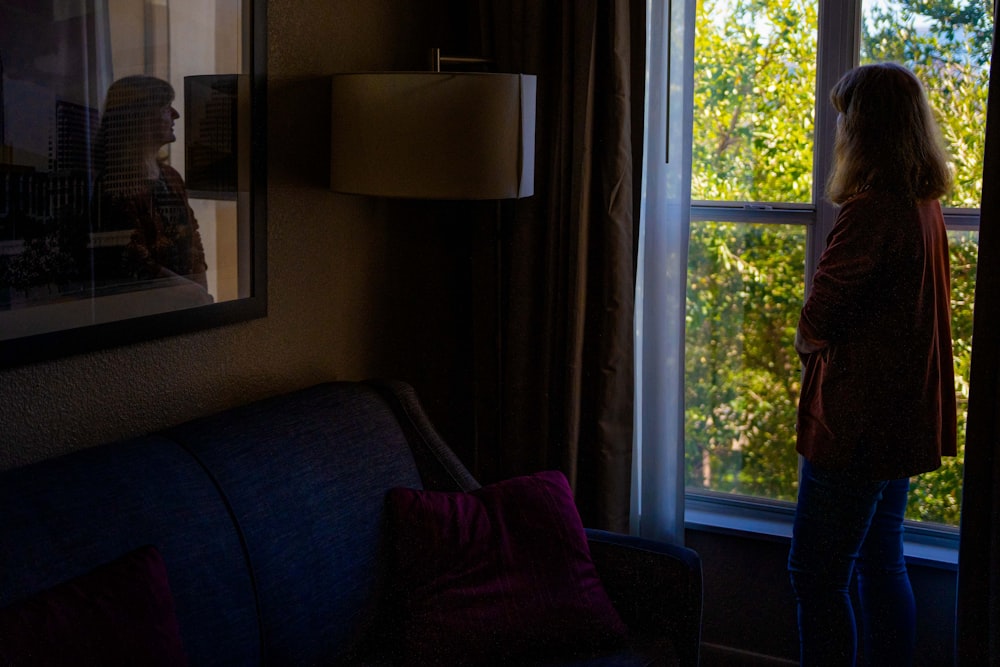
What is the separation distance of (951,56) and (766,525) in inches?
51.8

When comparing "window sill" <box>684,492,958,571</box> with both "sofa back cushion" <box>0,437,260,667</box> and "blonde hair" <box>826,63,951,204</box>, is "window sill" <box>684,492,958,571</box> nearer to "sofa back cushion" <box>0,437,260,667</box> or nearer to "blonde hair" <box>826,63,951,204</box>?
"blonde hair" <box>826,63,951,204</box>

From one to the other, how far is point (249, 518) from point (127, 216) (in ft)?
1.84

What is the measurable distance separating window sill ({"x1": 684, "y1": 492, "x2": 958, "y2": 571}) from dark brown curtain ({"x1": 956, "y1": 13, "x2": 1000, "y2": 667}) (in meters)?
0.23

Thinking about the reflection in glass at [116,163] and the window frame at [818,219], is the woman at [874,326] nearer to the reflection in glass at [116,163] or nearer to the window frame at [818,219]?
the window frame at [818,219]

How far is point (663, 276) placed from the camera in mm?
2561

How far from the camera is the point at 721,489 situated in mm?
2812

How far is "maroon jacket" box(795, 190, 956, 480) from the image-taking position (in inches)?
79.5

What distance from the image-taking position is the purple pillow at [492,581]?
1771 mm

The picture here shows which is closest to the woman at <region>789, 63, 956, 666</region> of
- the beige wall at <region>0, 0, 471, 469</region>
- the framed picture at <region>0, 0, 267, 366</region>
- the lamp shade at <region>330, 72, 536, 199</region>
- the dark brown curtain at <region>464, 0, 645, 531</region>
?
the dark brown curtain at <region>464, 0, 645, 531</region>

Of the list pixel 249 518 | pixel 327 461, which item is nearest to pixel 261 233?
pixel 327 461

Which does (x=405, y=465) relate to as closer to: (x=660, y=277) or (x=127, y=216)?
(x=127, y=216)

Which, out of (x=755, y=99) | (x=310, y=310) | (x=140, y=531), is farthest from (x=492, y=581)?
(x=755, y=99)

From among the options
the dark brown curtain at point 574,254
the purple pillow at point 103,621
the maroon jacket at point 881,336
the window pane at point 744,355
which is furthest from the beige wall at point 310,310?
the maroon jacket at point 881,336

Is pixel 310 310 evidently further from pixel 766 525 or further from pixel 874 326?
pixel 766 525
